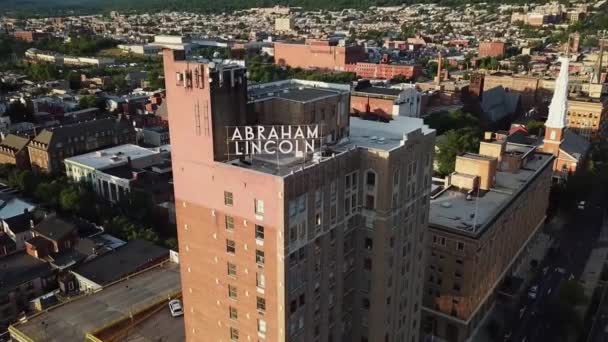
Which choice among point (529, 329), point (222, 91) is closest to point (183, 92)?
point (222, 91)

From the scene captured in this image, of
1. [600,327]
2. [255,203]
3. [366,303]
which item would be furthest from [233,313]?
[600,327]

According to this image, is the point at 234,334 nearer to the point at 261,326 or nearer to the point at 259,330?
the point at 259,330

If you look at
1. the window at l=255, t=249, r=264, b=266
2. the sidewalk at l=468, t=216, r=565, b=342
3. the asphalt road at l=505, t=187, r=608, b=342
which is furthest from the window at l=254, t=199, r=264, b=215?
the asphalt road at l=505, t=187, r=608, b=342

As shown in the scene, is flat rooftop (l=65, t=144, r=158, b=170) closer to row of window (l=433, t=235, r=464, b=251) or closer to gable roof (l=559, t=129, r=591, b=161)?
row of window (l=433, t=235, r=464, b=251)

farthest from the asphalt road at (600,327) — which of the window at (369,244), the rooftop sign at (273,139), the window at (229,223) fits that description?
the window at (229,223)

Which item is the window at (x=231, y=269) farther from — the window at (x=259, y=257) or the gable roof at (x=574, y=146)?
the gable roof at (x=574, y=146)

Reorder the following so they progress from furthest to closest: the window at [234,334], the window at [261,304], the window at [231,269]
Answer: the window at [234,334] < the window at [231,269] < the window at [261,304]
